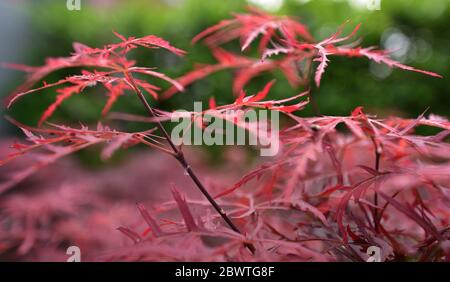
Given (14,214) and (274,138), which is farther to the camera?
(14,214)

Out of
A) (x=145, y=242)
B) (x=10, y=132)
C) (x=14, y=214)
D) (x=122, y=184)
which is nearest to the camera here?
(x=145, y=242)

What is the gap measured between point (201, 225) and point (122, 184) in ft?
5.68

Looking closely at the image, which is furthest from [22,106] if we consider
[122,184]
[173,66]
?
[122,184]

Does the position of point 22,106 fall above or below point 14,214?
above

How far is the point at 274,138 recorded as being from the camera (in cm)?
65

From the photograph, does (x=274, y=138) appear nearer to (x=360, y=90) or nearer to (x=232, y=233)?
(x=232, y=233)

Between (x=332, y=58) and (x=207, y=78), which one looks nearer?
(x=332, y=58)

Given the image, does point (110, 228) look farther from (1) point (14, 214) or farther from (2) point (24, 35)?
(2) point (24, 35)

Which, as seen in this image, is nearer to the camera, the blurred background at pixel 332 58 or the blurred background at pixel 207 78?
the blurred background at pixel 207 78

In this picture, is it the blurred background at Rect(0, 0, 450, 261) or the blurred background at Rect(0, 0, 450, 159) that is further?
the blurred background at Rect(0, 0, 450, 159)

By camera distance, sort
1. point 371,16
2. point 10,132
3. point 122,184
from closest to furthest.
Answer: point 122,184, point 371,16, point 10,132

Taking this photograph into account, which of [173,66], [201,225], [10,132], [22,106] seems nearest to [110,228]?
[201,225]

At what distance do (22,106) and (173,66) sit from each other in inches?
56.2
